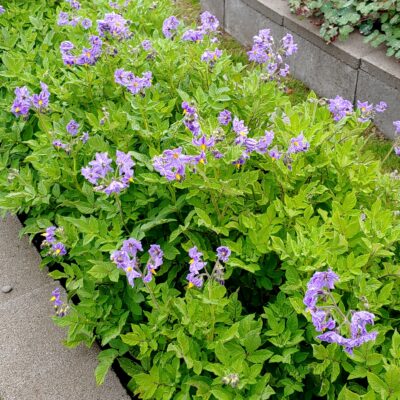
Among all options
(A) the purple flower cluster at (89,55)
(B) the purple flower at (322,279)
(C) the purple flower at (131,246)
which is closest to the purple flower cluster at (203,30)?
(A) the purple flower cluster at (89,55)

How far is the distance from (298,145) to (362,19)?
8.92ft

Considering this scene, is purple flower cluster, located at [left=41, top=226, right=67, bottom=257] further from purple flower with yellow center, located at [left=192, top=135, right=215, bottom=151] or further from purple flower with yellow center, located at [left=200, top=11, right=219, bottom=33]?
purple flower with yellow center, located at [left=200, top=11, right=219, bottom=33]

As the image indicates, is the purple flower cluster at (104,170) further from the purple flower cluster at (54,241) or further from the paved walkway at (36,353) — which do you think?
the paved walkway at (36,353)

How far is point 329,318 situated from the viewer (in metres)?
1.58

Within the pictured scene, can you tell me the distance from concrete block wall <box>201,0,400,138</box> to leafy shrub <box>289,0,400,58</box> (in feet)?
0.24

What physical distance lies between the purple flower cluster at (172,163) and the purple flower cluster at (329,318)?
1.96 feet

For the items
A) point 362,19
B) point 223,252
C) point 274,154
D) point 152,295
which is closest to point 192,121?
point 274,154

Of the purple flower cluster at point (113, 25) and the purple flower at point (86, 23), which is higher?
the purple flower cluster at point (113, 25)

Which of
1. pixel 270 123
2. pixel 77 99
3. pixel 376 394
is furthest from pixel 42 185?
pixel 376 394

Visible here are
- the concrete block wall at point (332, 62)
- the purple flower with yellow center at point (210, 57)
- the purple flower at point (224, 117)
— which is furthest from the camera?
the concrete block wall at point (332, 62)

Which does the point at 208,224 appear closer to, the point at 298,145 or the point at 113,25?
the point at 298,145

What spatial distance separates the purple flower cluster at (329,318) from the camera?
1477mm

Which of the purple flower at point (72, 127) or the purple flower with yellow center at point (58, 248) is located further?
the purple flower at point (72, 127)

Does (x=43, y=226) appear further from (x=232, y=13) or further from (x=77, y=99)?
(x=232, y=13)
